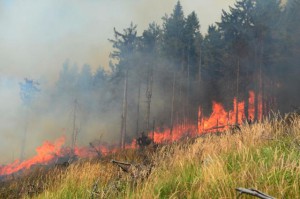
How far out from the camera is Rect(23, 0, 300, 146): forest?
1570 inches

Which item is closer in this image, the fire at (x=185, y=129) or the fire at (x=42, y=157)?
the fire at (x=185, y=129)

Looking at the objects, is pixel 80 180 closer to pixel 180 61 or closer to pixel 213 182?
pixel 213 182

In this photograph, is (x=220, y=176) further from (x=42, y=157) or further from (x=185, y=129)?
(x=42, y=157)

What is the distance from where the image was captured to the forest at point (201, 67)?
131 feet

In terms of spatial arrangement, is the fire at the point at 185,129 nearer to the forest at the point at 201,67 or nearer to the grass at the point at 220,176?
the forest at the point at 201,67

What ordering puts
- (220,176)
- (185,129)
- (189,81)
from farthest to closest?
(189,81)
(185,129)
(220,176)

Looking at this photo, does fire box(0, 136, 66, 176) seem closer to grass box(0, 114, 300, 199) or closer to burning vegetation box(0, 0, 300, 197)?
burning vegetation box(0, 0, 300, 197)

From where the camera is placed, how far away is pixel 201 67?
5072cm

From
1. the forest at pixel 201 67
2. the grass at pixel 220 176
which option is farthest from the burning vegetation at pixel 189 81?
the grass at pixel 220 176

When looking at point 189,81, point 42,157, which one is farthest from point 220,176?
point 42,157

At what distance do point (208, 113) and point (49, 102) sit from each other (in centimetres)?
3840

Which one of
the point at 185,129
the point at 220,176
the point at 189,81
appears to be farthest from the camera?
the point at 189,81

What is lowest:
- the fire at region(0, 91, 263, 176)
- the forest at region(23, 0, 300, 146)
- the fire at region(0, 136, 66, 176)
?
the fire at region(0, 136, 66, 176)

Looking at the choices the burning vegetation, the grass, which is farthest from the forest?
the grass
